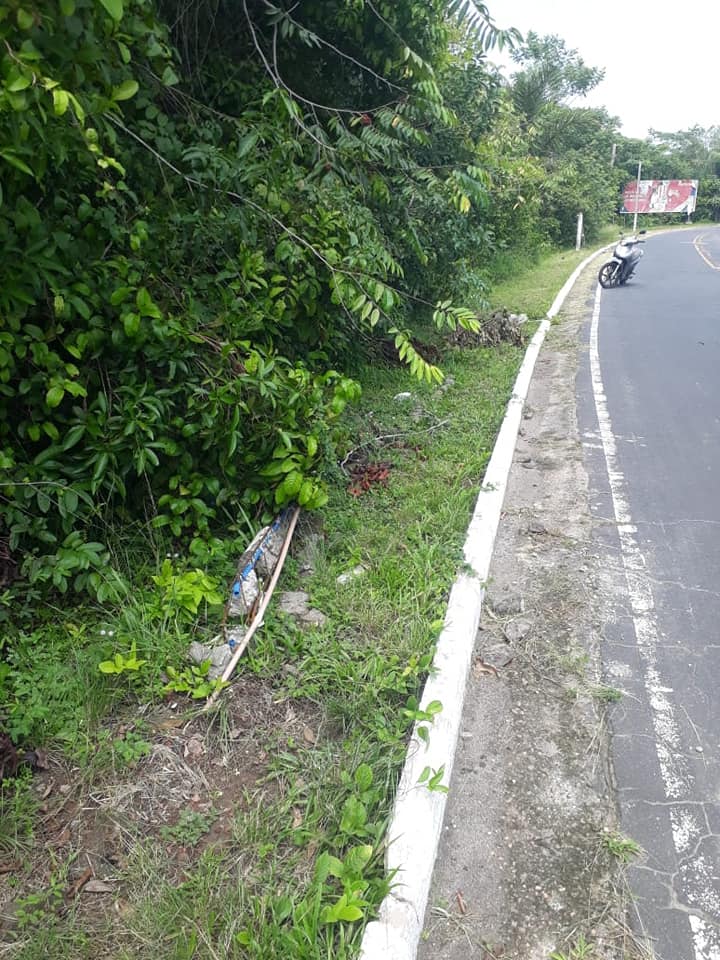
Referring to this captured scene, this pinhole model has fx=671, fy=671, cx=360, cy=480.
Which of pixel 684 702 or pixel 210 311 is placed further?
pixel 210 311

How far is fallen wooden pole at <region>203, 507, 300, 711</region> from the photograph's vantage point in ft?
9.43

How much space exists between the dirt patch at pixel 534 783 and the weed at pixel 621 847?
2 cm

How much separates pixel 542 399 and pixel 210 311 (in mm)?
4613

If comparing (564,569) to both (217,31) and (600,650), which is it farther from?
(217,31)

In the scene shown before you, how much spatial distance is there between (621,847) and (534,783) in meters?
0.38

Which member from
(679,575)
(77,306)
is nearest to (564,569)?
(679,575)

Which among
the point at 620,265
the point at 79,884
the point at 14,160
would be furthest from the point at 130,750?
the point at 620,265

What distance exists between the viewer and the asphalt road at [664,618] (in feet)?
7.32

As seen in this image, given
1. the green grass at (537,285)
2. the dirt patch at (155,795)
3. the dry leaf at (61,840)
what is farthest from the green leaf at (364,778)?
the green grass at (537,285)

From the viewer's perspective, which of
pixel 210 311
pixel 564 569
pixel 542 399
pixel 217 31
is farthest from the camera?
pixel 542 399

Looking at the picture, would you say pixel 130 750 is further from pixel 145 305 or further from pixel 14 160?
pixel 14 160

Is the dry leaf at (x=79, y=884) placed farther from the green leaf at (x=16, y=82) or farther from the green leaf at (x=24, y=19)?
the green leaf at (x=24, y=19)

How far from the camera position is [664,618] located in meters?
3.48

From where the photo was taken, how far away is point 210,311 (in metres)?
3.72
